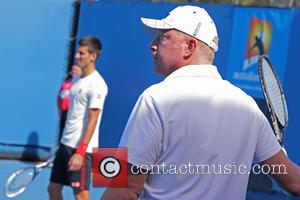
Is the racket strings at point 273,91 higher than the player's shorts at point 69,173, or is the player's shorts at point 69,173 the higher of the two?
the racket strings at point 273,91

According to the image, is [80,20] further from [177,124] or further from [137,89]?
[177,124]

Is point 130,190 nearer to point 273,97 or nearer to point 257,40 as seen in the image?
point 273,97

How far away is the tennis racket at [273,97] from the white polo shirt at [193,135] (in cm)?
38

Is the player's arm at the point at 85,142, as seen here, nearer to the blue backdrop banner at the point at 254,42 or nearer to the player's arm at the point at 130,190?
the blue backdrop banner at the point at 254,42

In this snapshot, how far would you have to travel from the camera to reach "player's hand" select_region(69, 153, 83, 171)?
20.1 feet

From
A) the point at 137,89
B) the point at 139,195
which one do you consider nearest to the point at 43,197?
the point at 137,89

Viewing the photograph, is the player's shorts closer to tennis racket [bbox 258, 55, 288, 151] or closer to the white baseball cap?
tennis racket [bbox 258, 55, 288, 151]

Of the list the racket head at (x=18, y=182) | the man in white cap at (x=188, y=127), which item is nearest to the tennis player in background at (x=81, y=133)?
the racket head at (x=18, y=182)

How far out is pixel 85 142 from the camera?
6.17 metres

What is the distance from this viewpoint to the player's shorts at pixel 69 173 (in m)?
6.29

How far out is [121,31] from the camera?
9.04 m

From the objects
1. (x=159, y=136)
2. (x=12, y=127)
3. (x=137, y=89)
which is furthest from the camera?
(x=12, y=127)

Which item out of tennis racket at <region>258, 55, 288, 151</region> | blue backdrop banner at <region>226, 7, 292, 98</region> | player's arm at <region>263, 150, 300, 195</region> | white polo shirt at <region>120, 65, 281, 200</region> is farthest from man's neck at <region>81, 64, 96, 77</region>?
white polo shirt at <region>120, 65, 281, 200</region>

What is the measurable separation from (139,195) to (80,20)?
23.6 feet
